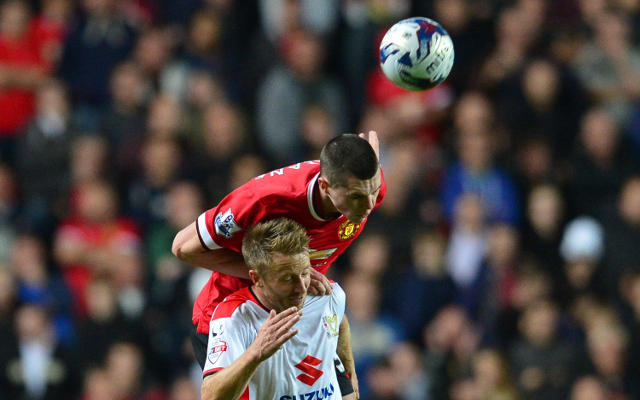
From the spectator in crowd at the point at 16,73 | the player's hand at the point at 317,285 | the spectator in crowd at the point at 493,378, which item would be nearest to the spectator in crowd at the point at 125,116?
the spectator in crowd at the point at 16,73

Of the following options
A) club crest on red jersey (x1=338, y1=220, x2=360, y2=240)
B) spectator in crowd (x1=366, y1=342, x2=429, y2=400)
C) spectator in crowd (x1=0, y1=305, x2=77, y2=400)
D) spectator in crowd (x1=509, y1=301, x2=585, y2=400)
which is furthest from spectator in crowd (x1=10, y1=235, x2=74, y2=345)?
club crest on red jersey (x1=338, y1=220, x2=360, y2=240)

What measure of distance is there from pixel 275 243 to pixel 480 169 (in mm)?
5066

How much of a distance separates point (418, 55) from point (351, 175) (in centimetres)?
95

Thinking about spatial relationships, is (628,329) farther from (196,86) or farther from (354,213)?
(196,86)

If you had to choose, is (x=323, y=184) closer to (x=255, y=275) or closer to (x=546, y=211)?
(x=255, y=275)

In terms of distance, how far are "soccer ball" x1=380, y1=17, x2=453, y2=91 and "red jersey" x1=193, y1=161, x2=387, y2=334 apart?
0.70 meters

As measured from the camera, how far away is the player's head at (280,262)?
5.03 m

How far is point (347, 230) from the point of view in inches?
233

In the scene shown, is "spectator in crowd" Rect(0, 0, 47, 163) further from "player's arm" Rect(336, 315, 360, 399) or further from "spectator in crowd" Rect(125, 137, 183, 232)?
"player's arm" Rect(336, 315, 360, 399)

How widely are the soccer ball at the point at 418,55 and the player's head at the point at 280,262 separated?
3.98ft

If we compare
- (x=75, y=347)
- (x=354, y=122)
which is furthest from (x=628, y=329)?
(x=75, y=347)

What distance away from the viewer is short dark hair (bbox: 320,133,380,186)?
5.26m

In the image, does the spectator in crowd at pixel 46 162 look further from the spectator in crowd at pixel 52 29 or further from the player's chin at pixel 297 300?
the player's chin at pixel 297 300

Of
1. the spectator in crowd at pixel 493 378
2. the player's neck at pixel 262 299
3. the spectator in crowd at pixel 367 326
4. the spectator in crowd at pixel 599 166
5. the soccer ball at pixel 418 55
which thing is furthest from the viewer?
the spectator in crowd at pixel 599 166
